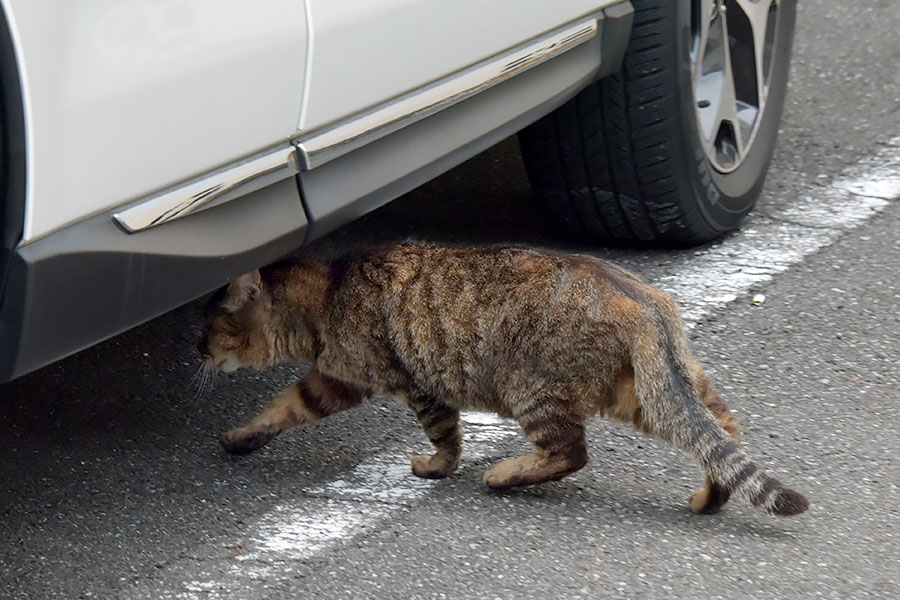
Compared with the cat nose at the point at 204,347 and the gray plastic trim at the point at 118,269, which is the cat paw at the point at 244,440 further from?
the gray plastic trim at the point at 118,269

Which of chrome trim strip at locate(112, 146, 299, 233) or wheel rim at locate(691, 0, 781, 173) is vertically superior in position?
chrome trim strip at locate(112, 146, 299, 233)

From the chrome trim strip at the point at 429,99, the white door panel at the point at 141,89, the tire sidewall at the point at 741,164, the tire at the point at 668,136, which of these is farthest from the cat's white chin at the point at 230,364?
the tire sidewall at the point at 741,164

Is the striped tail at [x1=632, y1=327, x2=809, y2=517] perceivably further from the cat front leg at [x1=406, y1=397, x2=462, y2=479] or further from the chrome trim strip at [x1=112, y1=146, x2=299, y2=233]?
the chrome trim strip at [x1=112, y1=146, x2=299, y2=233]

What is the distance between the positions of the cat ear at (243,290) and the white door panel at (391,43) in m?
0.55

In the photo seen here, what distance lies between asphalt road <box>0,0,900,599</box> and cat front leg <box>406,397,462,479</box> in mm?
34

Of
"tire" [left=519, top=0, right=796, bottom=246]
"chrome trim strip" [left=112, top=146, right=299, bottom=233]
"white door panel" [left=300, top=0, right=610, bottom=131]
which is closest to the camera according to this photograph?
"chrome trim strip" [left=112, top=146, right=299, bottom=233]

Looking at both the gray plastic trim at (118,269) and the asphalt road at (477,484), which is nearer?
the gray plastic trim at (118,269)

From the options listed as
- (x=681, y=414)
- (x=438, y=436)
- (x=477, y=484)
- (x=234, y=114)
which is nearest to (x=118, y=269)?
(x=234, y=114)

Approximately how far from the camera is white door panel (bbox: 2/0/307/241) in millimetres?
1907

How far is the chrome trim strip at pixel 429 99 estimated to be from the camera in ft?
8.12

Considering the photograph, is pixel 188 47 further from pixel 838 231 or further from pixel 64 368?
pixel 838 231

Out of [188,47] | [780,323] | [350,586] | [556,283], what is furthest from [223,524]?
[780,323]

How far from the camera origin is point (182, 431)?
3.09 meters

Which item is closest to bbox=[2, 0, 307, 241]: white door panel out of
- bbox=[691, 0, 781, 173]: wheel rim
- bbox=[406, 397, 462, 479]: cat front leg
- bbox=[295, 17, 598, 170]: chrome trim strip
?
bbox=[295, 17, 598, 170]: chrome trim strip
